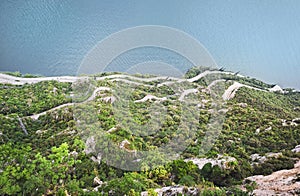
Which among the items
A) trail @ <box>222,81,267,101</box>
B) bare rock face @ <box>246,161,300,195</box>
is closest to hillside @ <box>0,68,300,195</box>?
bare rock face @ <box>246,161,300,195</box>

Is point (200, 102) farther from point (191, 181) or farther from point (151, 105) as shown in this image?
point (191, 181)

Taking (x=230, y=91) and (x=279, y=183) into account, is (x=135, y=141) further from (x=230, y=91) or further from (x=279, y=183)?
(x=230, y=91)

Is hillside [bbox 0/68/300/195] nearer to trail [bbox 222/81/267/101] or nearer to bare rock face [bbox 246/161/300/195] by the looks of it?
bare rock face [bbox 246/161/300/195]

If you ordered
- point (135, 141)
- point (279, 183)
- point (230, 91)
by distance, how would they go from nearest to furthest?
1. point (279, 183)
2. point (135, 141)
3. point (230, 91)

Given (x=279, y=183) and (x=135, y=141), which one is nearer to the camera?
(x=279, y=183)

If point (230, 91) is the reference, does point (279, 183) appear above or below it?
below

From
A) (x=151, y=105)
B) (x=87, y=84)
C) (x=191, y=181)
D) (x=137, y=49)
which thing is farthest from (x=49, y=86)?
(x=191, y=181)

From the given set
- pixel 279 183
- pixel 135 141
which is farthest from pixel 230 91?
pixel 279 183
